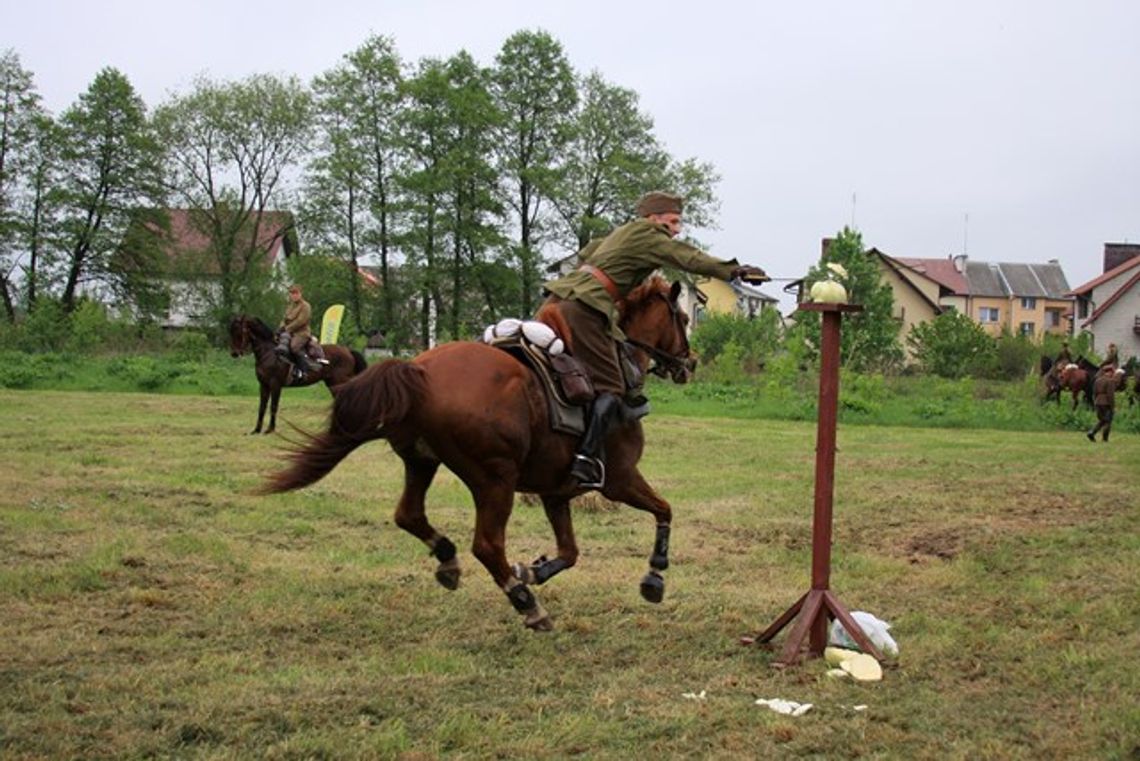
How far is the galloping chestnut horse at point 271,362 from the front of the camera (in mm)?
20750

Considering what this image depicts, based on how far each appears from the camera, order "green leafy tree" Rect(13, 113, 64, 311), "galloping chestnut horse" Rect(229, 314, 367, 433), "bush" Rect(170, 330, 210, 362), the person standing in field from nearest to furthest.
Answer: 1. "galloping chestnut horse" Rect(229, 314, 367, 433)
2. the person standing in field
3. "bush" Rect(170, 330, 210, 362)
4. "green leafy tree" Rect(13, 113, 64, 311)

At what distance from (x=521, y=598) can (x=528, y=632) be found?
1.00 feet

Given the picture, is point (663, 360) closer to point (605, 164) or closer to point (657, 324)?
point (657, 324)

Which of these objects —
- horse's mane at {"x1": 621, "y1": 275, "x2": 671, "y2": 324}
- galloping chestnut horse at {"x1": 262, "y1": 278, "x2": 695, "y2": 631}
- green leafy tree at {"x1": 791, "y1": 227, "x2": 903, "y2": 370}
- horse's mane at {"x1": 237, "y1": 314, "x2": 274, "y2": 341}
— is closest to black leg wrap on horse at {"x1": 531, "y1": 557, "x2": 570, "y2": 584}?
galloping chestnut horse at {"x1": 262, "y1": 278, "x2": 695, "y2": 631}

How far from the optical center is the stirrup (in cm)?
729

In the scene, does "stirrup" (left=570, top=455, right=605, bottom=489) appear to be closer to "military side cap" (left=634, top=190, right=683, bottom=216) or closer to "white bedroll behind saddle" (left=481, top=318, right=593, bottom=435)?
"white bedroll behind saddle" (left=481, top=318, right=593, bottom=435)

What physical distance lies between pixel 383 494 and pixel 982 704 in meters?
8.28

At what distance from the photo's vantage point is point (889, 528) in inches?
456

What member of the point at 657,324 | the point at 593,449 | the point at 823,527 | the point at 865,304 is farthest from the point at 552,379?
the point at 865,304

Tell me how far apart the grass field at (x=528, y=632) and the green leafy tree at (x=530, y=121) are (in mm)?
37125

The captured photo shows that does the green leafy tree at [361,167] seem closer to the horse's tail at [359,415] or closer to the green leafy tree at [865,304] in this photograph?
the green leafy tree at [865,304]

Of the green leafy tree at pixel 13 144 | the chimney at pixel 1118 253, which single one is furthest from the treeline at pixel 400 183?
the chimney at pixel 1118 253

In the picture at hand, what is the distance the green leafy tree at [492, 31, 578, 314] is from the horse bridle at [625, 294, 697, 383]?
42.3 metres

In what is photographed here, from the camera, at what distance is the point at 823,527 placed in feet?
21.9
